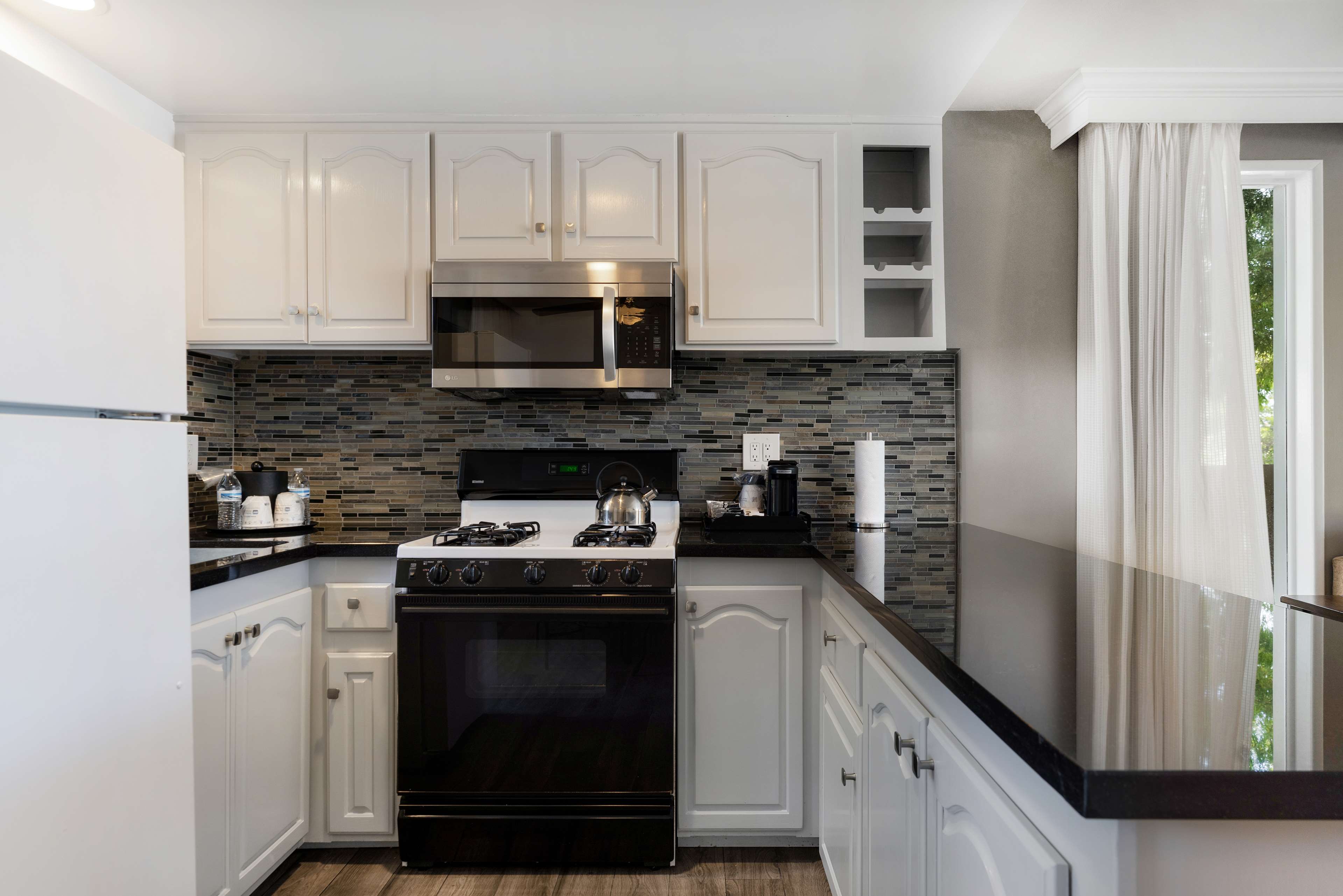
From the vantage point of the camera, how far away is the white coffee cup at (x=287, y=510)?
2326 mm

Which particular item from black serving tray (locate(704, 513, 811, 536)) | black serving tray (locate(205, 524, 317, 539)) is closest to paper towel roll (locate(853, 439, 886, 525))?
black serving tray (locate(704, 513, 811, 536))

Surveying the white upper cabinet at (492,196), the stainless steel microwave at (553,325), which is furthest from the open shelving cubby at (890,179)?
the white upper cabinet at (492,196)

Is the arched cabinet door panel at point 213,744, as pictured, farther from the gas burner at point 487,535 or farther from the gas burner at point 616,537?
the gas burner at point 616,537

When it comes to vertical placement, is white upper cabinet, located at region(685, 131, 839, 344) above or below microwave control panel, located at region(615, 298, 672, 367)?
above

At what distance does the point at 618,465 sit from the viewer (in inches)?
95.6

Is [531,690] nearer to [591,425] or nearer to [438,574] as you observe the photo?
[438,574]

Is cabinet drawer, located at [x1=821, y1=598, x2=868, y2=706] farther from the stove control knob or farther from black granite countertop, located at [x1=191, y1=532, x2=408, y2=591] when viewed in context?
black granite countertop, located at [x1=191, y1=532, x2=408, y2=591]

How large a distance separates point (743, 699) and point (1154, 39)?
208cm

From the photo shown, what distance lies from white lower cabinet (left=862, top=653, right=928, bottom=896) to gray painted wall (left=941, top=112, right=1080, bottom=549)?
1.29 m

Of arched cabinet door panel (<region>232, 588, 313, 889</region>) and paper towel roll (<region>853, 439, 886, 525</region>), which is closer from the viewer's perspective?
arched cabinet door panel (<region>232, 588, 313, 889</region>)

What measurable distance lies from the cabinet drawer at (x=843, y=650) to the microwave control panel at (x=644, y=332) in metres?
0.84

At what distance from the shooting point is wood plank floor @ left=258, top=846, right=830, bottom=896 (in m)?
1.87

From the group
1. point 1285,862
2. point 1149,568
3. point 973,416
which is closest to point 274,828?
point 1285,862

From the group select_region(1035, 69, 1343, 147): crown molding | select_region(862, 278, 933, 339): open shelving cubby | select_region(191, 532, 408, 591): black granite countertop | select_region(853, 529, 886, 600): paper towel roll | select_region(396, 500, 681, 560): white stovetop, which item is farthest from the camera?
select_region(862, 278, 933, 339): open shelving cubby
